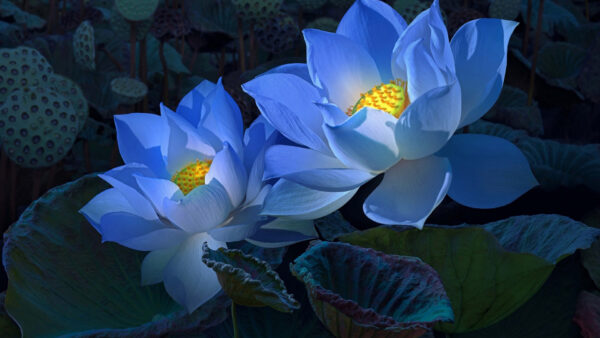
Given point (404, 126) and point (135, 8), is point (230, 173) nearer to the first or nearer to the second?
point (404, 126)

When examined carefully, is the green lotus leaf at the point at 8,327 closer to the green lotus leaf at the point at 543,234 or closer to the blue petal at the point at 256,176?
the blue petal at the point at 256,176

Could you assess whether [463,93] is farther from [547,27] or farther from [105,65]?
[547,27]

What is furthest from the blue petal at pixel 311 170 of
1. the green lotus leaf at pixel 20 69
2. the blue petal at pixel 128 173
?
the green lotus leaf at pixel 20 69

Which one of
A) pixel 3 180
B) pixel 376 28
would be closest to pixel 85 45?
pixel 3 180

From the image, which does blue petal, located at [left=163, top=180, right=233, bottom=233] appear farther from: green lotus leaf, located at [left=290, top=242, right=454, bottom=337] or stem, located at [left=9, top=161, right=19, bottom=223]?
stem, located at [left=9, top=161, right=19, bottom=223]

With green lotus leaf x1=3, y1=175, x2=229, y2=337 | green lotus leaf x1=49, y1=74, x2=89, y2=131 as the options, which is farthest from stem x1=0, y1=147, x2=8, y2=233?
green lotus leaf x1=3, y1=175, x2=229, y2=337

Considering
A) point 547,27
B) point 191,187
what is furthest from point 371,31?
point 547,27

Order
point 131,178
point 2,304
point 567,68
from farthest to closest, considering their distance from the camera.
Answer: point 567,68 < point 2,304 < point 131,178
